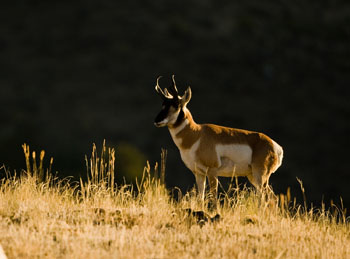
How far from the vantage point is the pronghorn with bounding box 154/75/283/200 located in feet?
33.5

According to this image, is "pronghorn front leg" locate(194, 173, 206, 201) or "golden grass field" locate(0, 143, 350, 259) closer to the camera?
"golden grass field" locate(0, 143, 350, 259)

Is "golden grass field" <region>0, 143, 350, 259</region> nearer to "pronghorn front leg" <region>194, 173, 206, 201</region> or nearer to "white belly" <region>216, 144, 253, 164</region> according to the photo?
"pronghorn front leg" <region>194, 173, 206, 201</region>

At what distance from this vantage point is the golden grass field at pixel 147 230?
7012 mm

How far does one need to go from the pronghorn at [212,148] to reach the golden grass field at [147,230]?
74 centimetres

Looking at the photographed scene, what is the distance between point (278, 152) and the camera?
10.9 meters

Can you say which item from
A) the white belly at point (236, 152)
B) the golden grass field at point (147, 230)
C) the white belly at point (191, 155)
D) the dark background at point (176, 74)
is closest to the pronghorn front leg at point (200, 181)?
the white belly at point (191, 155)

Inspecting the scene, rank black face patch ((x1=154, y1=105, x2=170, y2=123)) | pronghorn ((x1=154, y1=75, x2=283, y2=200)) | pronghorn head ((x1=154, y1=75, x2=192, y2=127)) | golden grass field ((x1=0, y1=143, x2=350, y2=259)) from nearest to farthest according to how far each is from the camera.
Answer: golden grass field ((x1=0, y1=143, x2=350, y2=259)) < black face patch ((x1=154, y1=105, x2=170, y2=123)) < pronghorn head ((x1=154, y1=75, x2=192, y2=127)) < pronghorn ((x1=154, y1=75, x2=283, y2=200))

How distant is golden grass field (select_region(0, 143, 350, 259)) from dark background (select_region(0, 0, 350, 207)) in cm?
2690

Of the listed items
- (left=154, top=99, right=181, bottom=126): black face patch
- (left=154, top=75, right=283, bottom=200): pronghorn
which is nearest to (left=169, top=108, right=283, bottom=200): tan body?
(left=154, top=75, right=283, bottom=200): pronghorn

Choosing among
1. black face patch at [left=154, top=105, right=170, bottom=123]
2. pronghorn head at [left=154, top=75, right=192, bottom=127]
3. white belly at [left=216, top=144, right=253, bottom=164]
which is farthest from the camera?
white belly at [left=216, top=144, right=253, bottom=164]

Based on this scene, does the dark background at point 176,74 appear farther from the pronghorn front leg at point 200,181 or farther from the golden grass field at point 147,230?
the golden grass field at point 147,230

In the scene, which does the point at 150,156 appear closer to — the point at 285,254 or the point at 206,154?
the point at 206,154

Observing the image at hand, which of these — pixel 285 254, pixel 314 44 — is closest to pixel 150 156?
pixel 314 44

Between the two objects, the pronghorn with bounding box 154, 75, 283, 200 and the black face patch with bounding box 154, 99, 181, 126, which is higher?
the black face patch with bounding box 154, 99, 181, 126
